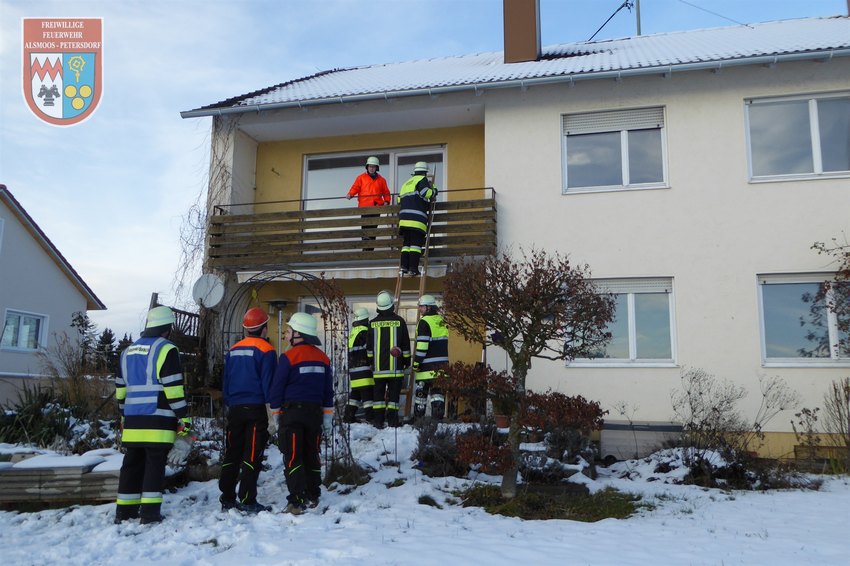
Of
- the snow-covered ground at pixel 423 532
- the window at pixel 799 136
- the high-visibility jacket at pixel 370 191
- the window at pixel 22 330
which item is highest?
the window at pixel 799 136

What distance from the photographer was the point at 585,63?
Result: 42.7 ft

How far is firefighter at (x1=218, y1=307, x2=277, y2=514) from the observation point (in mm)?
7008

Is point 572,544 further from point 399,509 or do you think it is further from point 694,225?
point 694,225

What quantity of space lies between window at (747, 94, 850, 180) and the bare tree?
622cm

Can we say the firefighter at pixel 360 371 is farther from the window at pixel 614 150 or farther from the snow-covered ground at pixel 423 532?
the window at pixel 614 150

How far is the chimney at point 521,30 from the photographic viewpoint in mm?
14359

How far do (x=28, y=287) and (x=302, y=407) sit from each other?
19264mm

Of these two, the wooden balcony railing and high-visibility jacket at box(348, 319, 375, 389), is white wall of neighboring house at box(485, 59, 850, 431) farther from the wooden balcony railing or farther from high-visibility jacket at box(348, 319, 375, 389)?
high-visibility jacket at box(348, 319, 375, 389)

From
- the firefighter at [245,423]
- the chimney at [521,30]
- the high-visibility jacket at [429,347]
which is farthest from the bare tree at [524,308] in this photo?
the chimney at [521,30]

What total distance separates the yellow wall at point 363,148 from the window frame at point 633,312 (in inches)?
139

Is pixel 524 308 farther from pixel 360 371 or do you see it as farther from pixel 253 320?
pixel 360 371

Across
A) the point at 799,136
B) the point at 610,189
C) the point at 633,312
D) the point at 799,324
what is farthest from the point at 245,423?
the point at 799,136

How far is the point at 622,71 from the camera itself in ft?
38.9

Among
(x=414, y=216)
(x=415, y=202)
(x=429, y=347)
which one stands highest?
(x=415, y=202)
